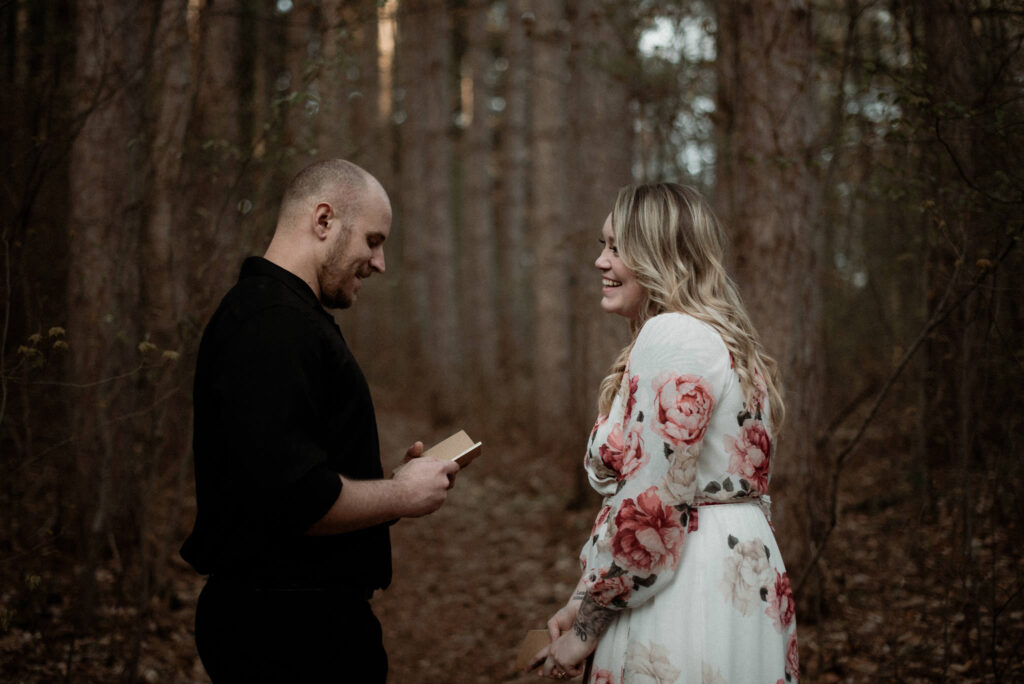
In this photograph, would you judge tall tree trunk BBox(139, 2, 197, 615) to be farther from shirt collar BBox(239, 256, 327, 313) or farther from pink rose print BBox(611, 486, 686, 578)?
pink rose print BBox(611, 486, 686, 578)

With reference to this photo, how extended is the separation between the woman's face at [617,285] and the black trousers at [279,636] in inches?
50.8

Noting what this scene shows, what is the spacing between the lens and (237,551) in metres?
2.48

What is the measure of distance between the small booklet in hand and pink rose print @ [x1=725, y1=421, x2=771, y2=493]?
32.0 inches

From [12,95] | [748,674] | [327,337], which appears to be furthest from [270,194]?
[748,674]

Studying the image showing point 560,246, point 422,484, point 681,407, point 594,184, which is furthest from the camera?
point 594,184

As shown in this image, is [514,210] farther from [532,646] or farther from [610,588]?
[610,588]

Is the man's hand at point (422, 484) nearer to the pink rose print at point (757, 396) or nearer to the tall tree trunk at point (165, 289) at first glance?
the pink rose print at point (757, 396)

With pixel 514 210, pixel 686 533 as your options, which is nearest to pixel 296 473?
pixel 686 533

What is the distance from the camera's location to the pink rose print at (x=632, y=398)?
2.44m

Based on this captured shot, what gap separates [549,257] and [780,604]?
31.1 ft

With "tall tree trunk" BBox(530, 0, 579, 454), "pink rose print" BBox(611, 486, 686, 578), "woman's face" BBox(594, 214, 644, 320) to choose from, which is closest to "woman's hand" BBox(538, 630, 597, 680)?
"pink rose print" BBox(611, 486, 686, 578)

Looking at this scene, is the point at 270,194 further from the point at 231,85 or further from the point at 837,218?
the point at 837,218

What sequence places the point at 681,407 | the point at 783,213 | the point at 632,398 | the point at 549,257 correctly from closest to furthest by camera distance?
the point at 681,407, the point at 632,398, the point at 783,213, the point at 549,257

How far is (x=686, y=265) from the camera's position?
2.61 metres
